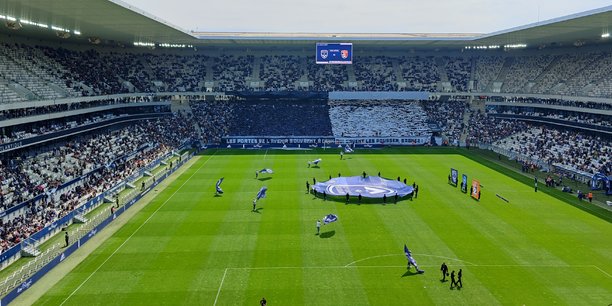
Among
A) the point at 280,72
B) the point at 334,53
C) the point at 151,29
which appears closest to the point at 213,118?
the point at 280,72

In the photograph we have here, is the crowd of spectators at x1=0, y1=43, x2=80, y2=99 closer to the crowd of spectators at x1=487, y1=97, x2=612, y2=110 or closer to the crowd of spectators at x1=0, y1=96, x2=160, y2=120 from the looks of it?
the crowd of spectators at x1=0, y1=96, x2=160, y2=120

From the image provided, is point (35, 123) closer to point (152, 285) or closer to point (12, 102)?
point (12, 102)

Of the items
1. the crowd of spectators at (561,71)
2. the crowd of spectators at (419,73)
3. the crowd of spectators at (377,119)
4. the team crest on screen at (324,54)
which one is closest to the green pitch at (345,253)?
the crowd of spectators at (377,119)

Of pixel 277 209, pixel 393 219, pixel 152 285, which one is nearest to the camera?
pixel 152 285

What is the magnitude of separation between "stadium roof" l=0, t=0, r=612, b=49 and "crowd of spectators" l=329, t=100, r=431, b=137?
11964 millimetres

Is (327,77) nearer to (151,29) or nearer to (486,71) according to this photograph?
(486,71)

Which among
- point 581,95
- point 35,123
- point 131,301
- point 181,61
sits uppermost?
point 181,61

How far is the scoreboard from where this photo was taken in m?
73.0

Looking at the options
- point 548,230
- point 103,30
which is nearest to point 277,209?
point 548,230

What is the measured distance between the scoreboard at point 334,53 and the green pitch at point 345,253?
35517mm

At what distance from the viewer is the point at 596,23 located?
50.7 meters

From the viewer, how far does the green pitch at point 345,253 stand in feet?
72.6

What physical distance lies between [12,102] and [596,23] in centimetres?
5973

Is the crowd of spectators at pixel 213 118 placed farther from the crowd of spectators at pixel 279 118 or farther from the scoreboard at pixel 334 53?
the scoreboard at pixel 334 53
